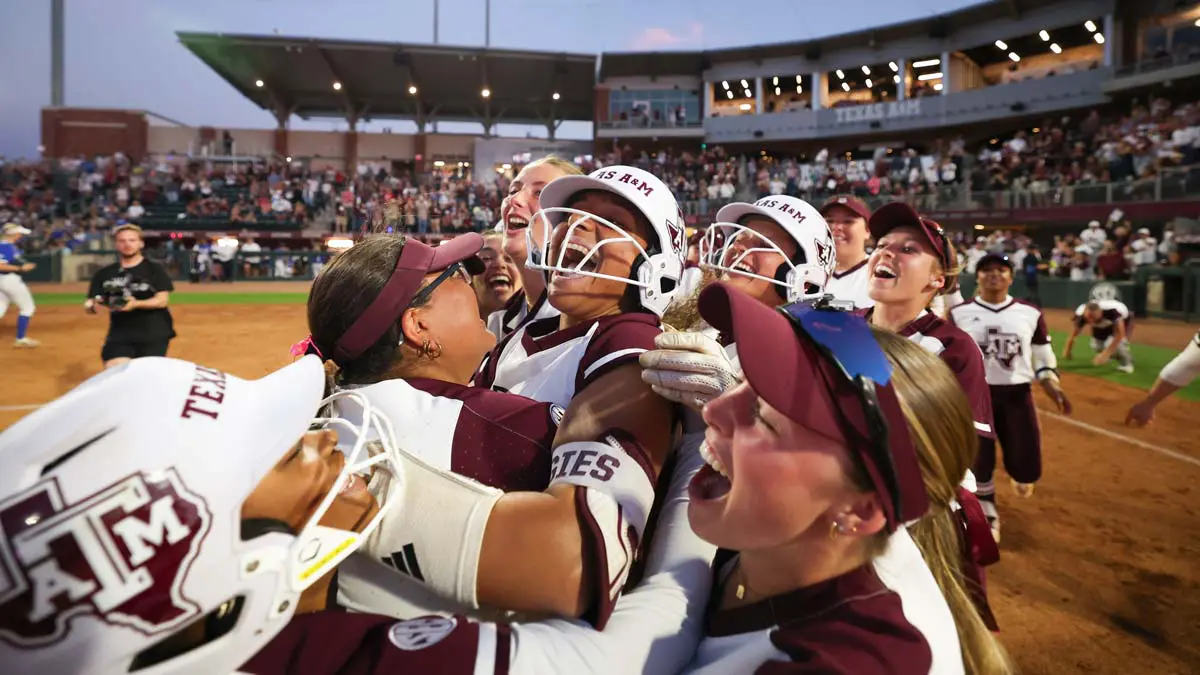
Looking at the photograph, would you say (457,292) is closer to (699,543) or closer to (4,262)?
(699,543)

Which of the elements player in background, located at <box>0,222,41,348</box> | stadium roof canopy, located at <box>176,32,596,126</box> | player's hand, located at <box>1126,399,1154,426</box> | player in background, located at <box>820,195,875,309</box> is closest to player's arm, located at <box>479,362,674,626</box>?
player's hand, located at <box>1126,399,1154,426</box>

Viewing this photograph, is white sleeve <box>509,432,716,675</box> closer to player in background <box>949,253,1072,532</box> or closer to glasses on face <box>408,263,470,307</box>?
glasses on face <box>408,263,470,307</box>

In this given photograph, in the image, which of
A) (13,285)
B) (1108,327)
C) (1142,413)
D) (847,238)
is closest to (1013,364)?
(1142,413)

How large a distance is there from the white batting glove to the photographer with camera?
28.6 feet

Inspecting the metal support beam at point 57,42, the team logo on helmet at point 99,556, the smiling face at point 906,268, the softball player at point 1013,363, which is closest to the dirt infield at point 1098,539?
the softball player at point 1013,363

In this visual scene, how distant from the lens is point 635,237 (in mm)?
2621

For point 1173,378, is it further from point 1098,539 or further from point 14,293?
point 14,293

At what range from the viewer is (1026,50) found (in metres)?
38.9

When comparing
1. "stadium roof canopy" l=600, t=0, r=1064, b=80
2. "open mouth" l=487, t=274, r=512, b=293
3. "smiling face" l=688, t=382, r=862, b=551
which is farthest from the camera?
"stadium roof canopy" l=600, t=0, r=1064, b=80

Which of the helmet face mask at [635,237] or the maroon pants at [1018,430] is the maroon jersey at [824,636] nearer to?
the helmet face mask at [635,237]

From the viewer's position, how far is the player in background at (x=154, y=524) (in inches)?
33.7

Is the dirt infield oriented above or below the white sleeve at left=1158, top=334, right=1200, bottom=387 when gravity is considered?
below

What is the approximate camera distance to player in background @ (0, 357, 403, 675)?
856 millimetres

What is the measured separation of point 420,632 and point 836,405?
2.86 feet
